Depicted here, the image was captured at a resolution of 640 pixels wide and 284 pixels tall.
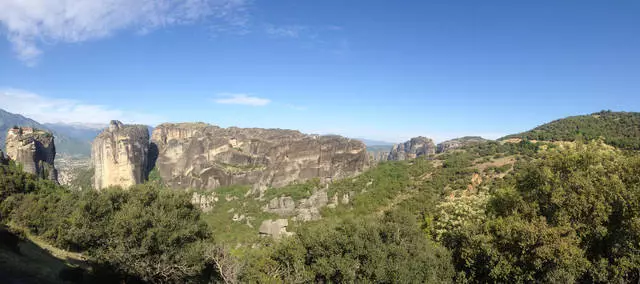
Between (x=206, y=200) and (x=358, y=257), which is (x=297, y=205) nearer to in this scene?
(x=206, y=200)

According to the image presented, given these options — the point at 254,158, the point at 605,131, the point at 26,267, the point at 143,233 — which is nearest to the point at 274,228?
the point at 143,233

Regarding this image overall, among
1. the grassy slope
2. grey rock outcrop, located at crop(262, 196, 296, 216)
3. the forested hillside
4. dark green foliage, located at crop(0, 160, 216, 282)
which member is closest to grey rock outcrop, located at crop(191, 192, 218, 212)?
grey rock outcrop, located at crop(262, 196, 296, 216)

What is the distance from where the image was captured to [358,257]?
2045cm

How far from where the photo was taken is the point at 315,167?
341 ft

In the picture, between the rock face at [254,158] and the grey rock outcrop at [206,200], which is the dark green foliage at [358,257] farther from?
the grey rock outcrop at [206,200]

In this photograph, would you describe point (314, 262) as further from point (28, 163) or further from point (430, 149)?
point (430, 149)

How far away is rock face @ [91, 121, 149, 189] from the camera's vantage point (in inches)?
4360

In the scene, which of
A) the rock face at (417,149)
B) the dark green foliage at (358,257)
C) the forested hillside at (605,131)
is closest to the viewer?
the dark green foliage at (358,257)

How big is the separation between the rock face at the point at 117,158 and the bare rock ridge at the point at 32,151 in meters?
14.7

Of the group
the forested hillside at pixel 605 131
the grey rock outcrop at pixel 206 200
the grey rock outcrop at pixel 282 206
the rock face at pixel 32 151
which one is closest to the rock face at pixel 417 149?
the forested hillside at pixel 605 131

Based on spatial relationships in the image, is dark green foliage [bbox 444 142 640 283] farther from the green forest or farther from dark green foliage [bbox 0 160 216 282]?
dark green foliage [bbox 0 160 216 282]

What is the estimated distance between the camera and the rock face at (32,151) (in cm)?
8756

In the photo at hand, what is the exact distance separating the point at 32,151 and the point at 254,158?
61.0m

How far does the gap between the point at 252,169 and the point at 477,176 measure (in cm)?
7392
